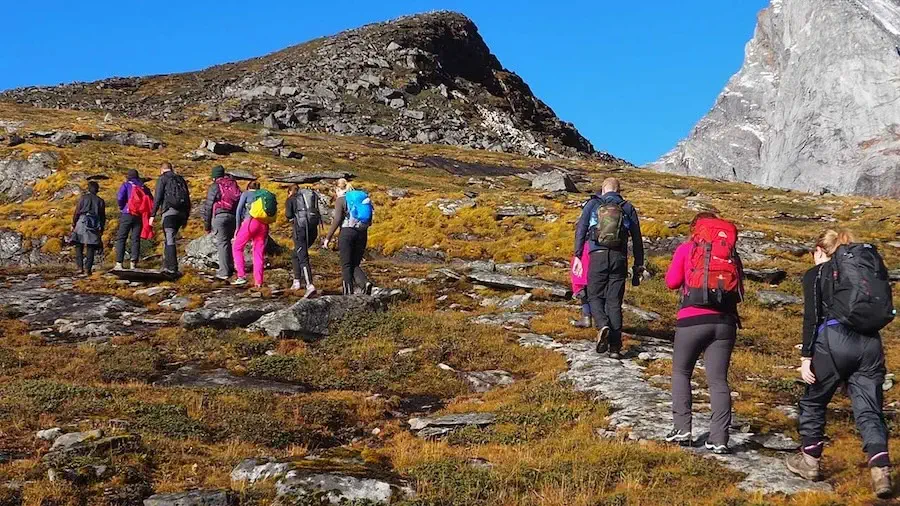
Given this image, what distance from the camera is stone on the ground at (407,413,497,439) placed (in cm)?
859

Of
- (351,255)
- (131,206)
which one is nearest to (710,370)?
(351,255)

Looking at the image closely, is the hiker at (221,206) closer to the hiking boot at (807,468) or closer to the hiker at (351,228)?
the hiker at (351,228)

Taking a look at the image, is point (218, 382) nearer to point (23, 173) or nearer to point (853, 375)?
point (853, 375)

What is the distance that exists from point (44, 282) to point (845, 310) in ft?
57.8

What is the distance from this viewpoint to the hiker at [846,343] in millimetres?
6520

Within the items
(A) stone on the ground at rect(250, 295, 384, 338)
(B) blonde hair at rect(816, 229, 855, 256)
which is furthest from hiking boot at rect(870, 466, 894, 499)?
(A) stone on the ground at rect(250, 295, 384, 338)

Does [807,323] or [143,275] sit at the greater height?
[807,323]

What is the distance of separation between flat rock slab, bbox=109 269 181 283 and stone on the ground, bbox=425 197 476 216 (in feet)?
61.7

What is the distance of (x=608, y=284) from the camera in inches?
458

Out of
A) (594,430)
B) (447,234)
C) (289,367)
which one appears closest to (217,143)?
(447,234)

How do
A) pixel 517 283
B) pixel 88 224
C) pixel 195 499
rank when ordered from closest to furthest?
pixel 195 499
pixel 517 283
pixel 88 224

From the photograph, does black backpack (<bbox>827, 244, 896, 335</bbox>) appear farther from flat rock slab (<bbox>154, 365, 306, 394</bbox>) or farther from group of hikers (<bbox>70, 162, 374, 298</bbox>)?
group of hikers (<bbox>70, 162, 374, 298</bbox>)

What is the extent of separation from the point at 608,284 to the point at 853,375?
5.02m

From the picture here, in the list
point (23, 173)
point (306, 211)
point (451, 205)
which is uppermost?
point (23, 173)
